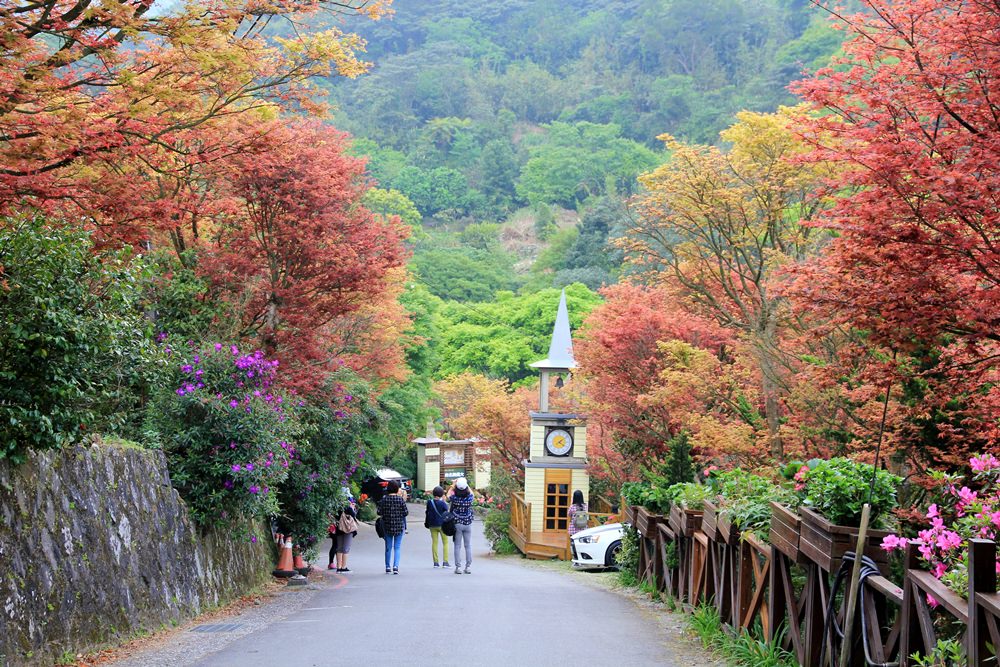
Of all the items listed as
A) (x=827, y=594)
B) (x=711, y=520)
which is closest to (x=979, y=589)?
(x=827, y=594)

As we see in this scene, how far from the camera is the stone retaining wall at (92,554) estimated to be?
7.10m

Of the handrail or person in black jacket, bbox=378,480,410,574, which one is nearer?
person in black jacket, bbox=378,480,410,574

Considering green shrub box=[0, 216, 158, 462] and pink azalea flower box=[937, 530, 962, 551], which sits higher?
green shrub box=[0, 216, 158, 462]

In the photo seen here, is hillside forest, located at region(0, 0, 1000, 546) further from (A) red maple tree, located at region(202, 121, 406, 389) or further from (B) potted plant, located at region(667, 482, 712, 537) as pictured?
(B) potted plant, located at region(667, 482, 712, 537)

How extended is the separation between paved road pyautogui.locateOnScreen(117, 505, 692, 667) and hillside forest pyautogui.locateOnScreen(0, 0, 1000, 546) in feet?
6.36

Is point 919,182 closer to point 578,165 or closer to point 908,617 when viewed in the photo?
point 908,617

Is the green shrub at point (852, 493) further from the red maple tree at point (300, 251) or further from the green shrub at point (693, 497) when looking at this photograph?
the red maple tree at point (300, 251)

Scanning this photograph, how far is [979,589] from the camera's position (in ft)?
13.4

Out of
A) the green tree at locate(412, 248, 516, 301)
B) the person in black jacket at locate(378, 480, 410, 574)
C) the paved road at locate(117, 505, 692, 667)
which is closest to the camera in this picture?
the paved road at locate(117, 505, 692, 667)

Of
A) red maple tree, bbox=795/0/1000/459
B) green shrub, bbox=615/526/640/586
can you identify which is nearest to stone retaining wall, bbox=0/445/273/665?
green shrub, bbox=615/526/640/586

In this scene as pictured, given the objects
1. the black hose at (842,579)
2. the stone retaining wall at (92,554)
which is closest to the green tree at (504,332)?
the stone retaining wall at (92,554)

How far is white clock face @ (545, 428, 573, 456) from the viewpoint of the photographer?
93.0ft

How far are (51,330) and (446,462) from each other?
47.2 meters

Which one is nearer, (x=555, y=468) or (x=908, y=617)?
(x=908, y=617)
